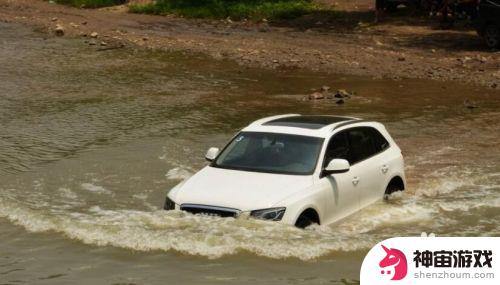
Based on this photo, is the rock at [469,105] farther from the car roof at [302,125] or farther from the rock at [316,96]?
the car roof at [302,125]

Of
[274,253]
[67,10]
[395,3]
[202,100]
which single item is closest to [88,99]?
[202,100]

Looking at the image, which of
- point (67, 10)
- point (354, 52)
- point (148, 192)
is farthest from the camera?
point (67, 10)

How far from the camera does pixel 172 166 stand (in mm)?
15578

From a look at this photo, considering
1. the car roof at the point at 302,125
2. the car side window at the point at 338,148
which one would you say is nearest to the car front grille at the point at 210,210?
the car side window at the point at 338,148

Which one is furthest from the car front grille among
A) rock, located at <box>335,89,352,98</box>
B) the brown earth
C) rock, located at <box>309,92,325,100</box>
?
the brown earth

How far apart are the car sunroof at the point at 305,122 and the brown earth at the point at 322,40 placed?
41.3 feet

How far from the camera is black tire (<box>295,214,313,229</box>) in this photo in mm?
10383

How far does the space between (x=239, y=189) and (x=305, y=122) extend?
1973mm

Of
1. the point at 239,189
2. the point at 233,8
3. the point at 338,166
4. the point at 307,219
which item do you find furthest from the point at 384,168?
the point at 233,8

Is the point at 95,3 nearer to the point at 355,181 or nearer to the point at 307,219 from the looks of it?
the point at 355,181

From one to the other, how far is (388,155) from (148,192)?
3688 mm

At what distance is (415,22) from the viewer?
111 feet

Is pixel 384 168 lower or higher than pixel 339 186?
lower

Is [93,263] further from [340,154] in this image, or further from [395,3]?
[395,3]
